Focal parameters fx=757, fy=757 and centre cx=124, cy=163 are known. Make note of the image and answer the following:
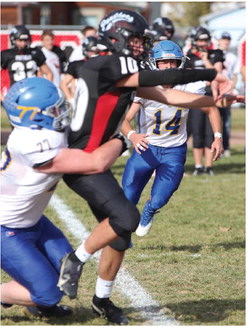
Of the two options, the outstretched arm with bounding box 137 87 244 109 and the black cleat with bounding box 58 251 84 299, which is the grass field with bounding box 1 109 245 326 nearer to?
the black cleat with bounding box 58 251 84 299

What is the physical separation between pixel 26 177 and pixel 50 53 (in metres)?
11.0

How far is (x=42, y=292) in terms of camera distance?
4.29 meters

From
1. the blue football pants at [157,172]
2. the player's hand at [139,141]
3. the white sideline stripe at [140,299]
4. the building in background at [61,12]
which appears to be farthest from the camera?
the building in background at [61,12]

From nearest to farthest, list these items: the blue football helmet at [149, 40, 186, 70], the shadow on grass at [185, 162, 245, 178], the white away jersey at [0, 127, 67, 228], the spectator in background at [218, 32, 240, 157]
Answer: the white away jersey at [0, 127, 67, 228] < the blue football helmet at [149, 40, 186, 70] < the shadow on grass at [185, 162, 245, 178] < the spectator in background at [218, 32, 240, 157]

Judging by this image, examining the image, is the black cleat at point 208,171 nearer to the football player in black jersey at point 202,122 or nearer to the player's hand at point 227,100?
the football player in black jersey at point 202,122

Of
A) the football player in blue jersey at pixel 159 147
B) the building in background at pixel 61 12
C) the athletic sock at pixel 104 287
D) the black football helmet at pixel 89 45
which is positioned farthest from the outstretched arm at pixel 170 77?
the building in background at pixel 61 12

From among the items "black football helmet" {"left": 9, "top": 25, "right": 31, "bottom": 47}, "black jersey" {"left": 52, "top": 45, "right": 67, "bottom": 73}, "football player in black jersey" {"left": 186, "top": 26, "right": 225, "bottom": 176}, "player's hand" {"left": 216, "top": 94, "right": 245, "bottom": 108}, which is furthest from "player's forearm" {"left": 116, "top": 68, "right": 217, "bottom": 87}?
"black jersey" {"left": 52, "top": 45, "right": 67, "bottom": 73}

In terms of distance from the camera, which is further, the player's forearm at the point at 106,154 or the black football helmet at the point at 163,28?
the black football helmet at the point at 163,28

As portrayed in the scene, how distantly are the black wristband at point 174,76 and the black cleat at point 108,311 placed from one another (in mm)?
1341

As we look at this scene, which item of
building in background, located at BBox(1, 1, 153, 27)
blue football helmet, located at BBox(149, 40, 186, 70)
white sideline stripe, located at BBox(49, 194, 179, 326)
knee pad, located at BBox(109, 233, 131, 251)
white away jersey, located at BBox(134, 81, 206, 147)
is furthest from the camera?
building in background, located at BBox(1, 1, 153, 27)

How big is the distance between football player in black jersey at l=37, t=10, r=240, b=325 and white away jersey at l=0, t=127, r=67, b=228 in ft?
0.34

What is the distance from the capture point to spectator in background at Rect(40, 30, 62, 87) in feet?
47.7

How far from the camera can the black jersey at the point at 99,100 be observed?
4.33 m

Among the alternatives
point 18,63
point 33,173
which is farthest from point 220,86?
point 18,63
